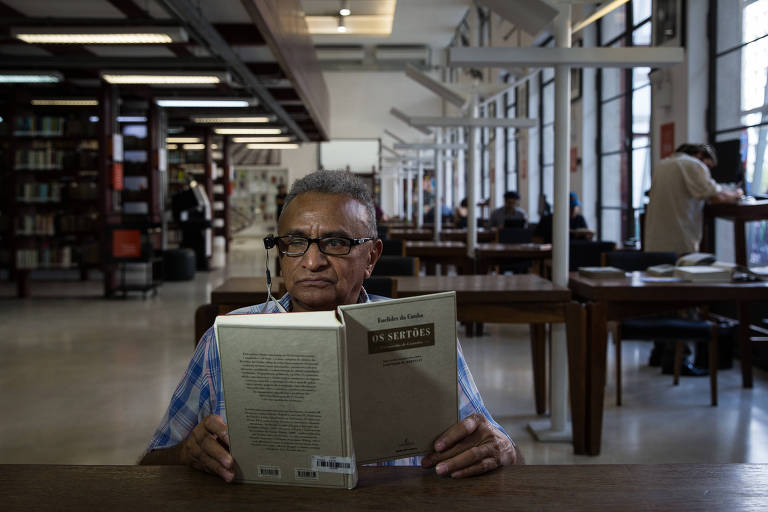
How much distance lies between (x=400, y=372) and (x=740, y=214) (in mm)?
4266

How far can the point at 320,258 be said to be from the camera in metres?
1.50

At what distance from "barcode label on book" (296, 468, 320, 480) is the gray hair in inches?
23.8

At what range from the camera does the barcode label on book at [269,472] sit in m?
1.09

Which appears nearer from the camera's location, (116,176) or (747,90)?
(747,90)

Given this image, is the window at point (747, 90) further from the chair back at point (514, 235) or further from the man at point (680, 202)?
the chair back at point (514, 235)

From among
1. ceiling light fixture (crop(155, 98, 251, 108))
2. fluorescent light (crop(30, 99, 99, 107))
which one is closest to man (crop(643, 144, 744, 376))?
ceiling light fixture (crop(155, 98, 251, 108))

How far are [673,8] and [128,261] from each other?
21.5 feet

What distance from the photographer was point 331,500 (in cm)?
105

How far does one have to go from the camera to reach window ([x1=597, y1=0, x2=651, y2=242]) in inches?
318

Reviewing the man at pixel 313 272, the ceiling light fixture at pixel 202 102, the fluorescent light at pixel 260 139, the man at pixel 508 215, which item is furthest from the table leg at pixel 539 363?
the fluorescent light at pixel 260 139

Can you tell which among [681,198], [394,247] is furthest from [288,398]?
[681,198]

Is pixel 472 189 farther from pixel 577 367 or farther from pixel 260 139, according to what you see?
pixel 260 139

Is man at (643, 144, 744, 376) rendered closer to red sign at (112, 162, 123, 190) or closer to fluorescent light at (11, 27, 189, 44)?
fluorescent light at (11, 27, 189, 44)

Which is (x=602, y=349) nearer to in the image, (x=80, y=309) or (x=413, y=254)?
(x=413, y=254)
